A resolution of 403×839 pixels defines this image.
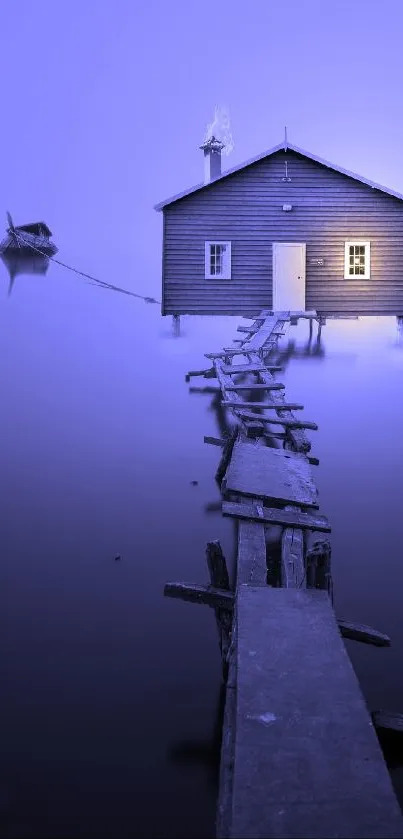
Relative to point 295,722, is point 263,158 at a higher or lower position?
higher

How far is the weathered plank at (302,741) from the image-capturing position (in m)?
2.97

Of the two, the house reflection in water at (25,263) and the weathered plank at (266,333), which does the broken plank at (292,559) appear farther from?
the house reflection in water at (25,263)

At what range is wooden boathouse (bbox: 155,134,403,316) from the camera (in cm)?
2619

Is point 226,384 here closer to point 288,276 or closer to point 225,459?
point 225,459

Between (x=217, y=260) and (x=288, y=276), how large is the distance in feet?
8.28

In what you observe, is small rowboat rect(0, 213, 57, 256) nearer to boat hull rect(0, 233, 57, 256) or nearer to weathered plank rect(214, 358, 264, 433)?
boat hull rect(0, 233, 57, 256)

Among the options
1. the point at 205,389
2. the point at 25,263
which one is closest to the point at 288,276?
the point at 205,389

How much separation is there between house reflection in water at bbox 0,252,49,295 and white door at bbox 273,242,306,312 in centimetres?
3920

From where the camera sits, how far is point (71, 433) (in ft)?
43.0

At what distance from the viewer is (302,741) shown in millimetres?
3439

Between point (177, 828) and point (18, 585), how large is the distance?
3137mm

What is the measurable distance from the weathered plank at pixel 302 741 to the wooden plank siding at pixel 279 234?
75.0 feet

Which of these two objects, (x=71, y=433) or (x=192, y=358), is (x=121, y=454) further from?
(x=192, y=358)

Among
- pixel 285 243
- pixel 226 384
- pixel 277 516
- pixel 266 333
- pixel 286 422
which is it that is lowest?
pixel 277 516
